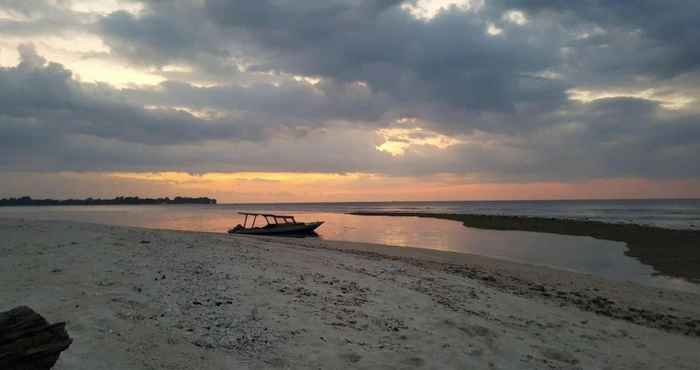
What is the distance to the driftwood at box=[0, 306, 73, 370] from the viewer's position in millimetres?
4312

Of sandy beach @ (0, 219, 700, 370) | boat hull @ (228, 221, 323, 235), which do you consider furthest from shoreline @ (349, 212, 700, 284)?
boat hull @ (228, 221, 323, 235)

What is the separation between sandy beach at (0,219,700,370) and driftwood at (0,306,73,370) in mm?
821

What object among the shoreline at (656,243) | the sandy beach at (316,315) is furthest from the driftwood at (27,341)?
the shoreline at (656,243)

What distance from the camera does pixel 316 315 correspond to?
8672 mm

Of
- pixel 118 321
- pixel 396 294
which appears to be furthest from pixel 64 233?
pixel 396 294

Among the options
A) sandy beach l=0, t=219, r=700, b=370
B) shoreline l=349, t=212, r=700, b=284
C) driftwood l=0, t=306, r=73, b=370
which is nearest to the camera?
driftwood l=0, t=306, r=73, b=370

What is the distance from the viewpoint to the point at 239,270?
12.1 metres

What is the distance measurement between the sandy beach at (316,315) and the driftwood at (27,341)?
2.69 feet

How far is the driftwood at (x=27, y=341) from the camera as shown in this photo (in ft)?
14.1

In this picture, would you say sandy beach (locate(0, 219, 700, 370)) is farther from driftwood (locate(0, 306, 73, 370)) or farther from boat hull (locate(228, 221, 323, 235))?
boat hull (locate(228, 221, 323, 235))

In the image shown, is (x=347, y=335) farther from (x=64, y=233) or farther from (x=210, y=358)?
(x=64, y=233)

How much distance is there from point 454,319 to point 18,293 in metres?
8.55

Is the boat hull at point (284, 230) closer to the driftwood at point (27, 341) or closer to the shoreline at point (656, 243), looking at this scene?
the shoreline at point (656, 243)

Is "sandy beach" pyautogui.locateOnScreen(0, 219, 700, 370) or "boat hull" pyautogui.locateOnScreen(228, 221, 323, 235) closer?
"sandy beach" pyautogui.locateOnScreen(0, 219, 700, 370)
